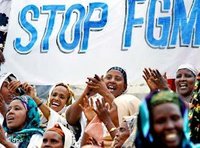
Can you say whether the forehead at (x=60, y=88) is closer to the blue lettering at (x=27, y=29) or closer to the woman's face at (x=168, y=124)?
the blue lettering at (x=27, y=29)

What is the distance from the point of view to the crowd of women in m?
5.21

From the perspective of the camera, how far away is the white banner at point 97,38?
23.8 ft

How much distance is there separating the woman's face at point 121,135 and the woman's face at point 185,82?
893mm

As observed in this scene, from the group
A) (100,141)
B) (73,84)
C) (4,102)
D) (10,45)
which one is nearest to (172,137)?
(100,141)

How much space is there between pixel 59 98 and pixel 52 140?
138 cm

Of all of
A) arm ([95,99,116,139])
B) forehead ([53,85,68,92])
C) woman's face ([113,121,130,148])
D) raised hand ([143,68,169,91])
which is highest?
raised hand ([143,68,169,91])

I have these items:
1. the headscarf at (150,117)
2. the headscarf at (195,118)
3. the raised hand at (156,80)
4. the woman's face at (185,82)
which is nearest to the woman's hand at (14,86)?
the woman's face at (185,82)

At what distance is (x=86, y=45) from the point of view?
8016 mm

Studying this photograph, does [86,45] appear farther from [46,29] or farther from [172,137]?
[172,137]

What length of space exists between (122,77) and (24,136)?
1.00 meters

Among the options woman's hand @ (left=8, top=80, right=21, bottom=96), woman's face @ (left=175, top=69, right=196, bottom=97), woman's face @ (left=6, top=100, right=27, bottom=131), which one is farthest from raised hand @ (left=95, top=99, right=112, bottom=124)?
woman's hand @ (left=8, top=80, right=21, bottom=96)

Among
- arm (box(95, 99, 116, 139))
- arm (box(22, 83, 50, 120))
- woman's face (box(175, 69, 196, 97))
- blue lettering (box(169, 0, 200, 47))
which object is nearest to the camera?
arm (box(95, 99, 116, 139))

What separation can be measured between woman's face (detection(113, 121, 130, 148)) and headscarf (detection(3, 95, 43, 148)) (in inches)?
42.5

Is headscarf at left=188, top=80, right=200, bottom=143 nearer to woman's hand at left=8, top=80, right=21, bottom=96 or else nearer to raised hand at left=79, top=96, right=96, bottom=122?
raised hand at left=79, top=96, right=96, bottom=122
